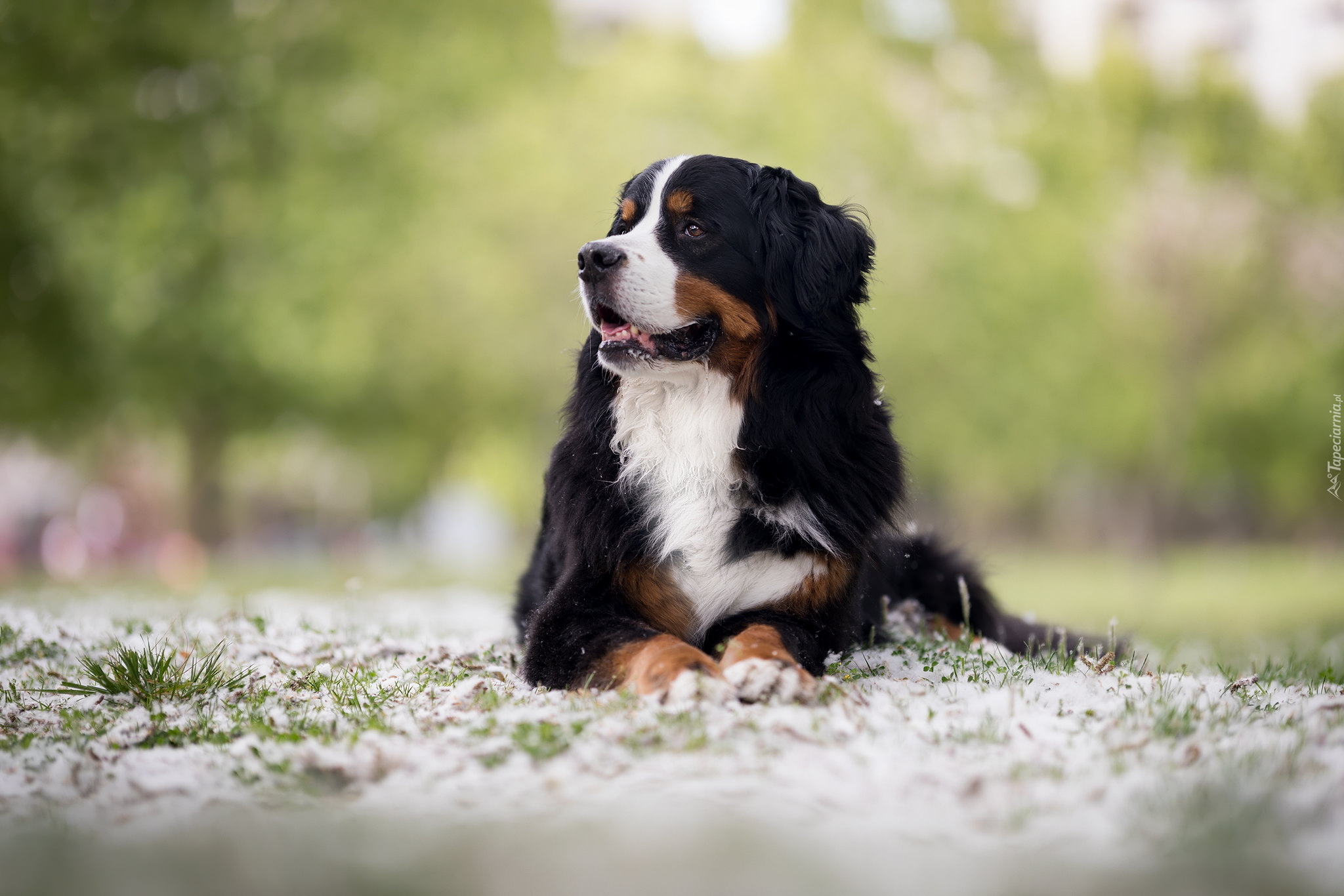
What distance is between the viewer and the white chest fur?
4.32m

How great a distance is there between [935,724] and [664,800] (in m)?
1.04

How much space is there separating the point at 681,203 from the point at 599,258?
1.54ft

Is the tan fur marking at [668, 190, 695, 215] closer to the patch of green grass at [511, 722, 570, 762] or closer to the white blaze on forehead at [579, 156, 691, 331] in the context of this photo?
the white blaze on forehead at [579, 156, 691, 331]

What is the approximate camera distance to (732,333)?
4461 millimetres

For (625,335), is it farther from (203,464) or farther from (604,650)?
(203,464)

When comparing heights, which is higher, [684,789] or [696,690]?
[696,690]

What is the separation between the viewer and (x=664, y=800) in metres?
2.81

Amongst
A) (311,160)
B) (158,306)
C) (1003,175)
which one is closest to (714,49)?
(1003,175)

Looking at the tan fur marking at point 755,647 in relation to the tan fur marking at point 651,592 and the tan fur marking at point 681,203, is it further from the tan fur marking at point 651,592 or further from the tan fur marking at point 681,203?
the tan fur marking at point 681,203

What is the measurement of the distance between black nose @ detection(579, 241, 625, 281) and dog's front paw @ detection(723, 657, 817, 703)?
1628mm

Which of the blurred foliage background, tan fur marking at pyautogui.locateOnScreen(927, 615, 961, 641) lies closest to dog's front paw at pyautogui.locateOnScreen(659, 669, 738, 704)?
tan fur marking at pyautogui.locateOnScreen(927, 615, 961, 641)

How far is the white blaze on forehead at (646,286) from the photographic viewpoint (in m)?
4.31

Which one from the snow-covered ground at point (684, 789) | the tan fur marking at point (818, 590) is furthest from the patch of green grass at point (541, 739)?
the tan fur marking at point (818, 590)

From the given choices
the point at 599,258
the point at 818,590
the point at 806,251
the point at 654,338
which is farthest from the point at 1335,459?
the point at 599,258
